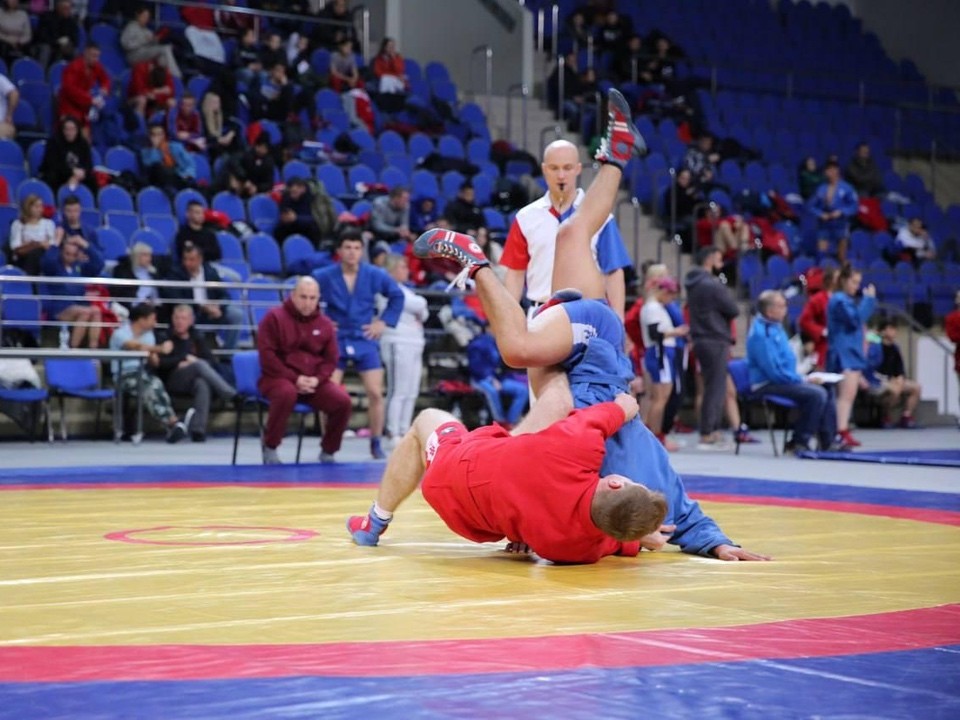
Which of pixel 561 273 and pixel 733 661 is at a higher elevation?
pixel 561 273

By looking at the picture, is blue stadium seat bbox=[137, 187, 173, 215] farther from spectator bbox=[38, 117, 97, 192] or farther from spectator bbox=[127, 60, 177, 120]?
spectator bbox=[127, 60, 177, 120]

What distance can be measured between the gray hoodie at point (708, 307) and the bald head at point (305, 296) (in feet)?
11.5

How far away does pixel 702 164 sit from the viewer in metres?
17.5

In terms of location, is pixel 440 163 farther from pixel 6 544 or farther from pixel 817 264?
pixel 6 544

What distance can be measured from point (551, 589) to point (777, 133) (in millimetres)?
16744

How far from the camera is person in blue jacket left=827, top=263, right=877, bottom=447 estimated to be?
38.0 ft

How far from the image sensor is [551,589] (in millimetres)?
4125

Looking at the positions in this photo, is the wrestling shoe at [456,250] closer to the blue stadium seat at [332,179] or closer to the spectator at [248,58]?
the blue stadium seat at [332,179]

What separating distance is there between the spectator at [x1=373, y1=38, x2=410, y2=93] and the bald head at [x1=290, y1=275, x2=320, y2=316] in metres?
7.58

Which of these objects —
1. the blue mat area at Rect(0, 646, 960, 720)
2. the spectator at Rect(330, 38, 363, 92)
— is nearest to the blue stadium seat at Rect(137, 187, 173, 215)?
the spectator at Rect(330, 38, 363, 92)

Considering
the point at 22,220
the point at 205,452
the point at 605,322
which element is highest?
the point at 22,220

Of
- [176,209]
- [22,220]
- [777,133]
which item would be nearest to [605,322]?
[22,220]

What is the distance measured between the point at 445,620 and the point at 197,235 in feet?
32.4

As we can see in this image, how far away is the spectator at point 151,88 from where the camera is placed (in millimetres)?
14141
